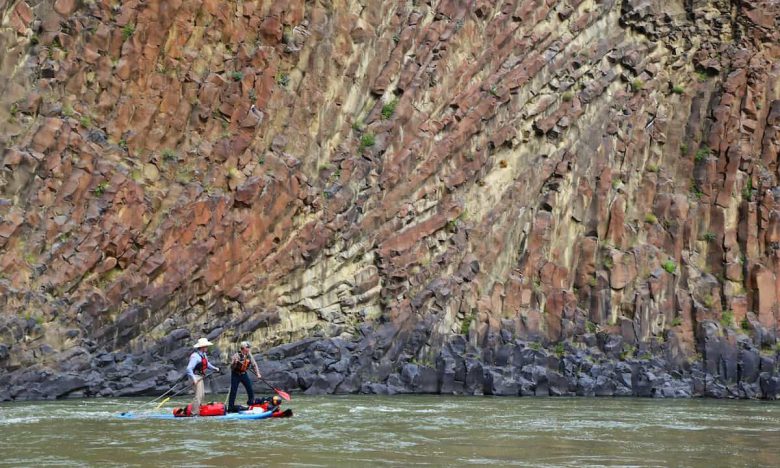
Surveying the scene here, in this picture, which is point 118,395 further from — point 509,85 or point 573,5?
point 573,5

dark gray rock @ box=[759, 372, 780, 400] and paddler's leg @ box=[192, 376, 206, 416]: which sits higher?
dark gray rock @ box=[759, 372, 780, 400]

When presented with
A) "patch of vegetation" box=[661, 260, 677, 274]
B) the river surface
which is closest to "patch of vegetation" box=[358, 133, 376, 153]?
the river surface

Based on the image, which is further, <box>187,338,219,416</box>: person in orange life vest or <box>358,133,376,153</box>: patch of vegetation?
<box>358,133,376,153</box>: patch of vegetation

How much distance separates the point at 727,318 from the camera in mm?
36344

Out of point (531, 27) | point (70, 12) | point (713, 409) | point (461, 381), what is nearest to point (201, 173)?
point (70, 12)

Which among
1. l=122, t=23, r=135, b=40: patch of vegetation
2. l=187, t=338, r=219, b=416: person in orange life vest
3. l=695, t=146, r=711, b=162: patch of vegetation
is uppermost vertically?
l=122, t=23, r=135, b=40: patch of vegetation

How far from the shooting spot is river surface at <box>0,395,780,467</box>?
16.5 metres

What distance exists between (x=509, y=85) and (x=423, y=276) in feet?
27.1

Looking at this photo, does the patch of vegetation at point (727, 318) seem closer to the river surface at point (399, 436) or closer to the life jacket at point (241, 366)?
the river surface at point (399, 436)

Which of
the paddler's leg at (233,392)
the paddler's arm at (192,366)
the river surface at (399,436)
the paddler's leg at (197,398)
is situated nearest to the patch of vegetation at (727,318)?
the river surface at (399,436)

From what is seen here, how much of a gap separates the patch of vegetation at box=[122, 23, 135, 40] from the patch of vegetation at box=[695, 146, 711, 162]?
21.6m

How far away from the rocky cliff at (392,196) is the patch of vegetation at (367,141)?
0.10 metres

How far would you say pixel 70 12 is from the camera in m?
33.9

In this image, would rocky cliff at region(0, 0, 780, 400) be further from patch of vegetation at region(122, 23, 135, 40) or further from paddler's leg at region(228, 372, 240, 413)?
paddler's leg at region(228, 372, 240, 413)
